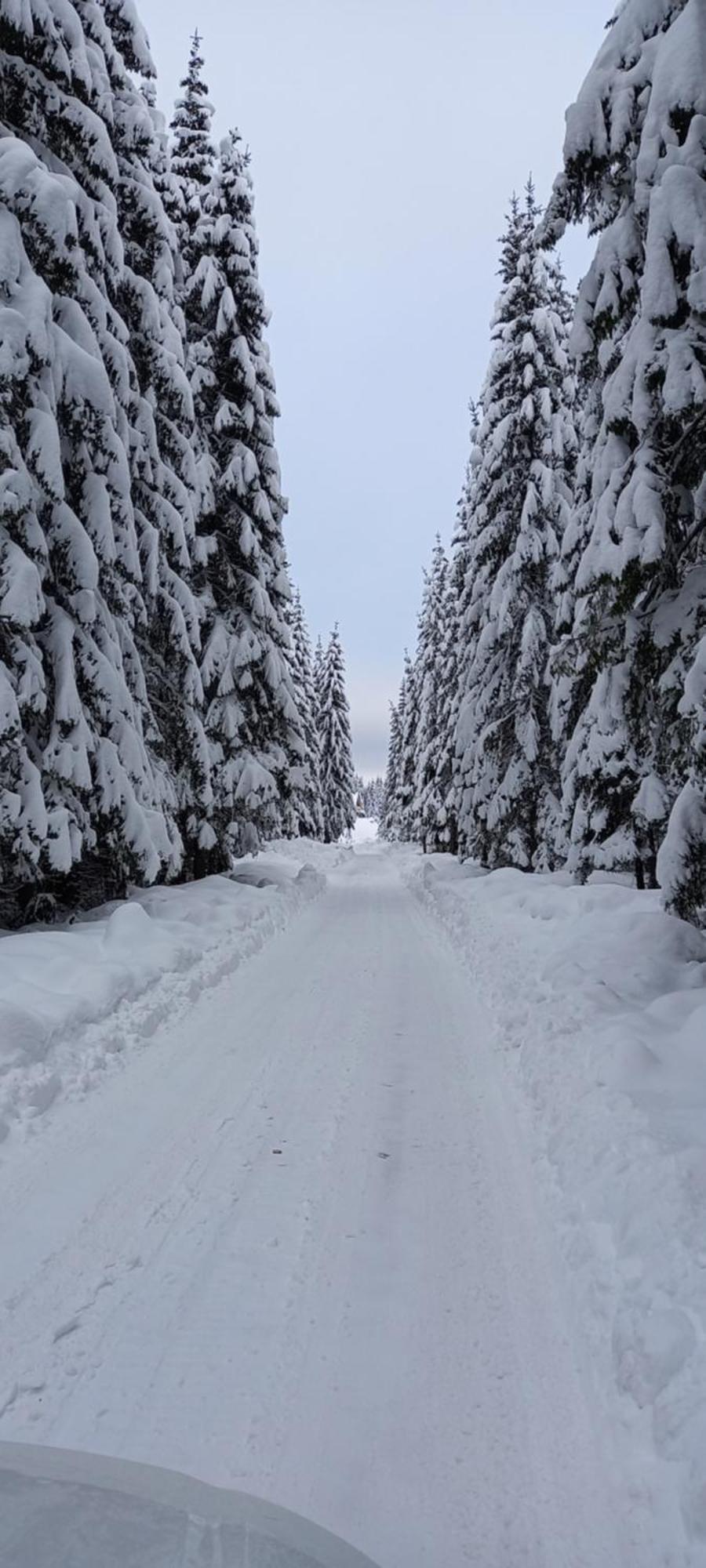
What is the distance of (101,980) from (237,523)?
1241cm

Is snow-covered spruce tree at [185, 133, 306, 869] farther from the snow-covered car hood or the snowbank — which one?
the snow-covered car hood

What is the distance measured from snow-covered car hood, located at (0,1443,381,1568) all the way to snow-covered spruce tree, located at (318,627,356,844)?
4623 cm

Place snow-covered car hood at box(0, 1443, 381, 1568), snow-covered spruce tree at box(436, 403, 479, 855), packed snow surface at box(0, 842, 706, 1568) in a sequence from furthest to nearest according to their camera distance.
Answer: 1. snow-covered spruce tree at box(436, 403, 479, 855)
2. packed snow surface at box(0, 842, 706, 1568)
3. snow-covered car hood at box(0, 1443, 381, 1568)

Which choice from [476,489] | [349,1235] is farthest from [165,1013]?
[476,489]

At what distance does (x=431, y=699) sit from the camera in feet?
112

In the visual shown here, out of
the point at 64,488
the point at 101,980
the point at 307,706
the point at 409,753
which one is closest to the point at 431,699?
the point at 307,706

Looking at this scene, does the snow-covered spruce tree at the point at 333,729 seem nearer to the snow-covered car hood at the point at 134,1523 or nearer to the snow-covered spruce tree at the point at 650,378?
the snow-covered spruce tree at the point at 650,378

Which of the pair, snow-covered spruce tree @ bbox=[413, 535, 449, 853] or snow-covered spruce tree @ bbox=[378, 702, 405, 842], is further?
snow-covered spruce tree @ bbox=[378, 702, 405, 842]

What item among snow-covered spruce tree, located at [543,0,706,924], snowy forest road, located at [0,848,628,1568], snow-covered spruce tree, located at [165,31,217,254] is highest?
snow-covered spruce tree, located at [165,31,217,254]

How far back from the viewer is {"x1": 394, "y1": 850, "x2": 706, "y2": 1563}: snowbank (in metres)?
2.67

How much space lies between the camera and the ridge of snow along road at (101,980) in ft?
18.2

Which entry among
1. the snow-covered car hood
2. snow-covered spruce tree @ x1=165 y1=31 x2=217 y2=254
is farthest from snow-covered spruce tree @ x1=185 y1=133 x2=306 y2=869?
the snow-covered car hood

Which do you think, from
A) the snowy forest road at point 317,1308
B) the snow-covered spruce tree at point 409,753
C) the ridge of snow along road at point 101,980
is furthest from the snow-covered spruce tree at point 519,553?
the snow-covered spruce tree at point 409,753

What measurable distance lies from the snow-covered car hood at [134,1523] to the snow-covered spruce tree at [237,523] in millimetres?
14294
